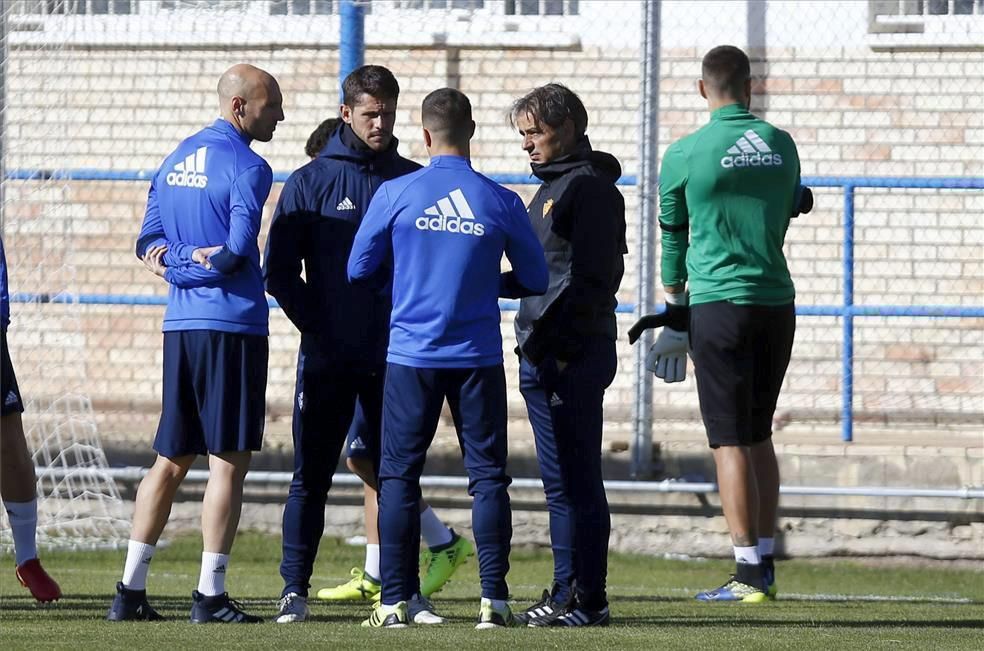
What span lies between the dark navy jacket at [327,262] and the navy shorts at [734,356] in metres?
1.40

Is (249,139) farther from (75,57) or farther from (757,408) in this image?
(75,57)

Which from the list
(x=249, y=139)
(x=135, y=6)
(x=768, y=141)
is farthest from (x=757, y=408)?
(x=135, y=6)

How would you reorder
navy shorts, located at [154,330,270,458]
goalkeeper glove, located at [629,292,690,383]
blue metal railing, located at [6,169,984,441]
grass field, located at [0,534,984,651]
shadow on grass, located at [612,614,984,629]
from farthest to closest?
blue metal railing, located at [6,169,984,441] < goalkeeper glove, located at [629,292,690,383] < shadow on grass, located at [612,614,984,629] < navy shorts, located at [154,330,270,458] < grass field, located at [0,534,984,651]

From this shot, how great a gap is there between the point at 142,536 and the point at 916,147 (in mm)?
6128

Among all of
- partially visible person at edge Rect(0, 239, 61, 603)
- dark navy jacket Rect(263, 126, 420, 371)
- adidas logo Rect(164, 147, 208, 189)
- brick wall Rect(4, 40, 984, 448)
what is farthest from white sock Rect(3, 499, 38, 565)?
brick wall Rect(4, 40, 984, 448)

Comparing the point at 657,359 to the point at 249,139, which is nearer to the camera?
the point at 249,139

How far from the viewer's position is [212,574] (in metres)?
5.80

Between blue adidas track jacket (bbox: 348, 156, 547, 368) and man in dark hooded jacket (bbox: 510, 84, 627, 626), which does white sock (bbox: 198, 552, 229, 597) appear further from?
man in dark hooded jacket (bbox: 510, 84, 627, 626)

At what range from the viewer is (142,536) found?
19.3 ft

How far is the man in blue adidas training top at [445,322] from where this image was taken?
218 inches

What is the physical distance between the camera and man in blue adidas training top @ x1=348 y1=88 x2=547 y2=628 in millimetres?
5527

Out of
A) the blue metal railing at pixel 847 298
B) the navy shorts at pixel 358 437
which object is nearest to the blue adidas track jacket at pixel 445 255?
the navy shorts at pixel 358 437

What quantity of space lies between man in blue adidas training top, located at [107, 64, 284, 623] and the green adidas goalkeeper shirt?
180 cm

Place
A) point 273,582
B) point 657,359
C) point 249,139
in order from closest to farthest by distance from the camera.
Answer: point 249,139, point 657,359, point 273,582
